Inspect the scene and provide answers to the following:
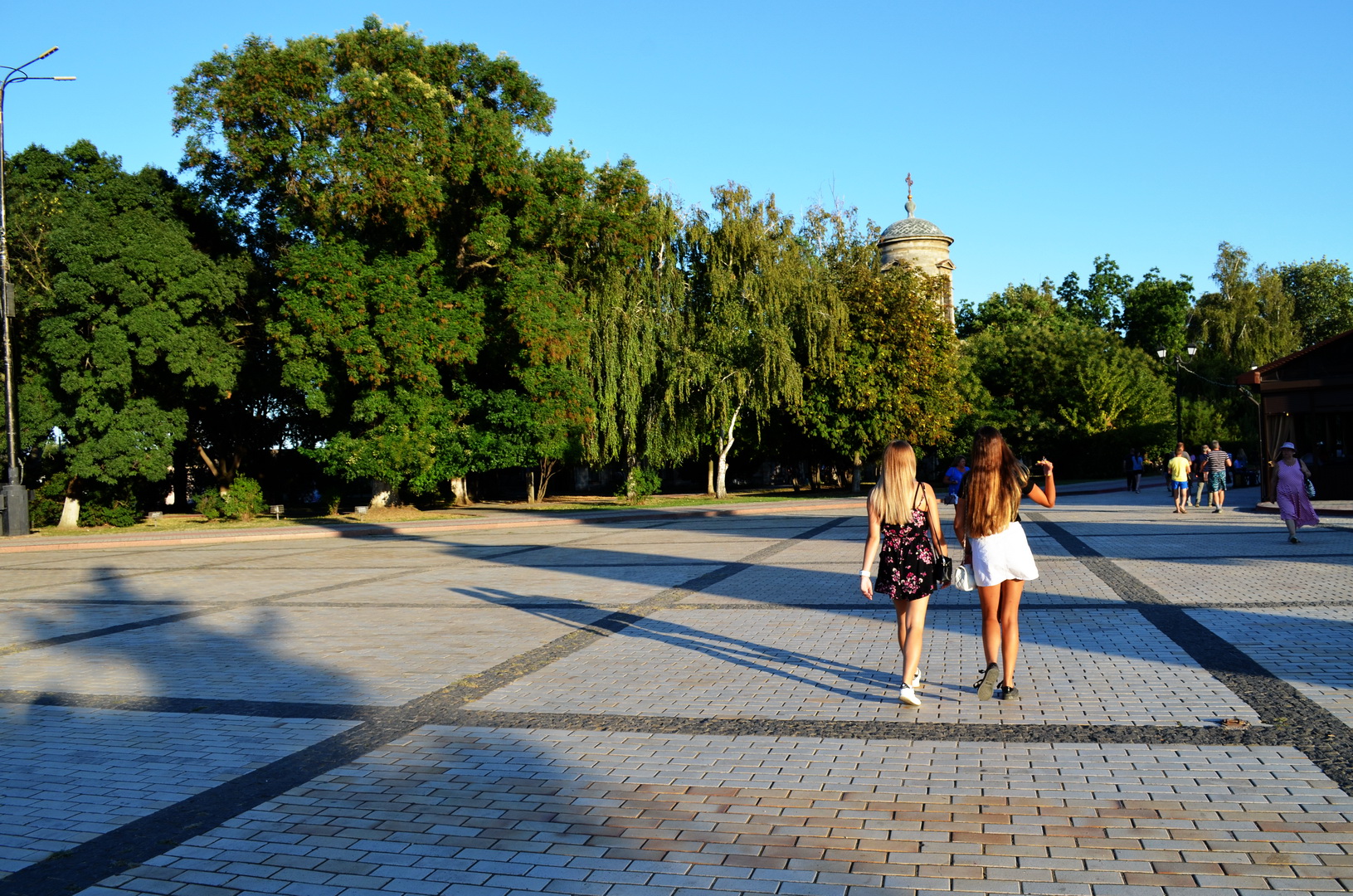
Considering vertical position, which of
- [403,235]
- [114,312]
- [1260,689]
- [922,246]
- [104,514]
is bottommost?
[1260,689]

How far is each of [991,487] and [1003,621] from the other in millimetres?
841

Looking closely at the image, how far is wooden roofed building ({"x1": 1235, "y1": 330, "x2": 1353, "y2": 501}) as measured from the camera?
Answer: 22266 millimetres

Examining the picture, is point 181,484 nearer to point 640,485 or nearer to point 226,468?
point 226,468

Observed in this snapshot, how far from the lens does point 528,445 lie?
30.4 meters

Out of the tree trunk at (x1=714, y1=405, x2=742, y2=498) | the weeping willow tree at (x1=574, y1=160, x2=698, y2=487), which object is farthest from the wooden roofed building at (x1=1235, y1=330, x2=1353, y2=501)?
the weeping willow tree at (x1=574, y1=160, x2=698, y2=487)

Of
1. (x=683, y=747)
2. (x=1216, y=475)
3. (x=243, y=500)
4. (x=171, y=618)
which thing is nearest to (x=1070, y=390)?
(x=1216, y=475)

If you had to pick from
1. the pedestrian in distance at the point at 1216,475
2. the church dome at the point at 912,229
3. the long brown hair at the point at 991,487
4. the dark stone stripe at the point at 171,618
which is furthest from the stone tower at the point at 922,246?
the long brown hair at the point at 991,487

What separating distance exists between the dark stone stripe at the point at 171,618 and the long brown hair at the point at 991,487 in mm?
8386

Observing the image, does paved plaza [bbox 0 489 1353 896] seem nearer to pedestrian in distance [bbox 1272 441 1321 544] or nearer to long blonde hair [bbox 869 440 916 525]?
long blonde hair [bbox 869 440 916 525]

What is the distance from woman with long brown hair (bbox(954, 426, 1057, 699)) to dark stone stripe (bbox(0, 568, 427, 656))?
8350 mm

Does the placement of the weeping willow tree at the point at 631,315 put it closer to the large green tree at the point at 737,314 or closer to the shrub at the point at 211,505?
the large green tree at the point at 737,314

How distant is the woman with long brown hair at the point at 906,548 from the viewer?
6305 mm

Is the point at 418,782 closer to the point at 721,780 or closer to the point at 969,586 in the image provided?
the point at 721,780

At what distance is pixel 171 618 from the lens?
437 inches
